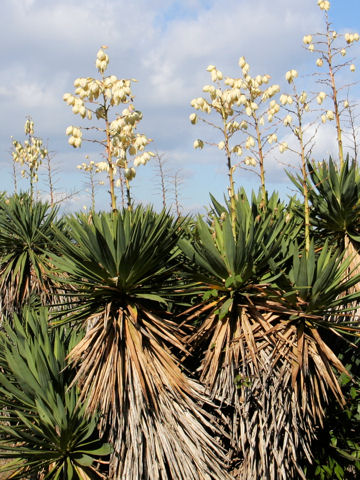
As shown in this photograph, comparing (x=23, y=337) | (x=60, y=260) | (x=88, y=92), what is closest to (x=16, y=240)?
(x=23, y=337)

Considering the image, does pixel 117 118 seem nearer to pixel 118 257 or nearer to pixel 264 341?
pixel 118 257

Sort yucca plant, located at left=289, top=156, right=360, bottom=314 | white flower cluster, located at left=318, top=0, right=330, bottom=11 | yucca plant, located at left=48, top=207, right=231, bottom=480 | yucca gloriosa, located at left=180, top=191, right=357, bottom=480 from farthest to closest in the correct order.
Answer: white flower cluster, located at left=318, top=0, right=330, bottom=11 < yucca plant, located at left=289, top=156, right=360, bottom=314 < yucca gloriosa, located at left=180, top=191, right=357, bottom=480 < yucca plant, located at left=48, top=207, right=231, bottom=480

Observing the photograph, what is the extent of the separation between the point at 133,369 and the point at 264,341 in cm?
114

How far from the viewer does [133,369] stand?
4289 mm

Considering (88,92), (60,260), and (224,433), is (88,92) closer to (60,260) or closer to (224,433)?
(60,260)

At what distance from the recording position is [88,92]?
14.1 feet

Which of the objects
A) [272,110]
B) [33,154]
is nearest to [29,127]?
[33,154]

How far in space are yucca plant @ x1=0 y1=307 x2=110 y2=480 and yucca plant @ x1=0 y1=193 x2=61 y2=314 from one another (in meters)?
1.90

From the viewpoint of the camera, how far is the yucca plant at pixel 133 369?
423 centimetres

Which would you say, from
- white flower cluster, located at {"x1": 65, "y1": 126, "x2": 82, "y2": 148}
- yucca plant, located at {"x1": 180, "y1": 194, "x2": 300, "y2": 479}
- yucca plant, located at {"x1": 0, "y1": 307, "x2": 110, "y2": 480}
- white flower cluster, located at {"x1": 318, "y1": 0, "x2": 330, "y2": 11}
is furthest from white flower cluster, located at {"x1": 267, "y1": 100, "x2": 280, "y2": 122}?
yucca plant, located at {"x1": 0, "y1": 307, "x2": 110, "y2": 480}

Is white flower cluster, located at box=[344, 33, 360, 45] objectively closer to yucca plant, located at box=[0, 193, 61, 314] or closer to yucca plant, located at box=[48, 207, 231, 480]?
yucca plant, located at box=[48, 207, 231, 480]

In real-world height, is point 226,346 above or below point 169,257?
below

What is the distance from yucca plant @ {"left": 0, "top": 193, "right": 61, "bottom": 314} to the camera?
6.72m

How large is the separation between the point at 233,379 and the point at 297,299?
88cm
